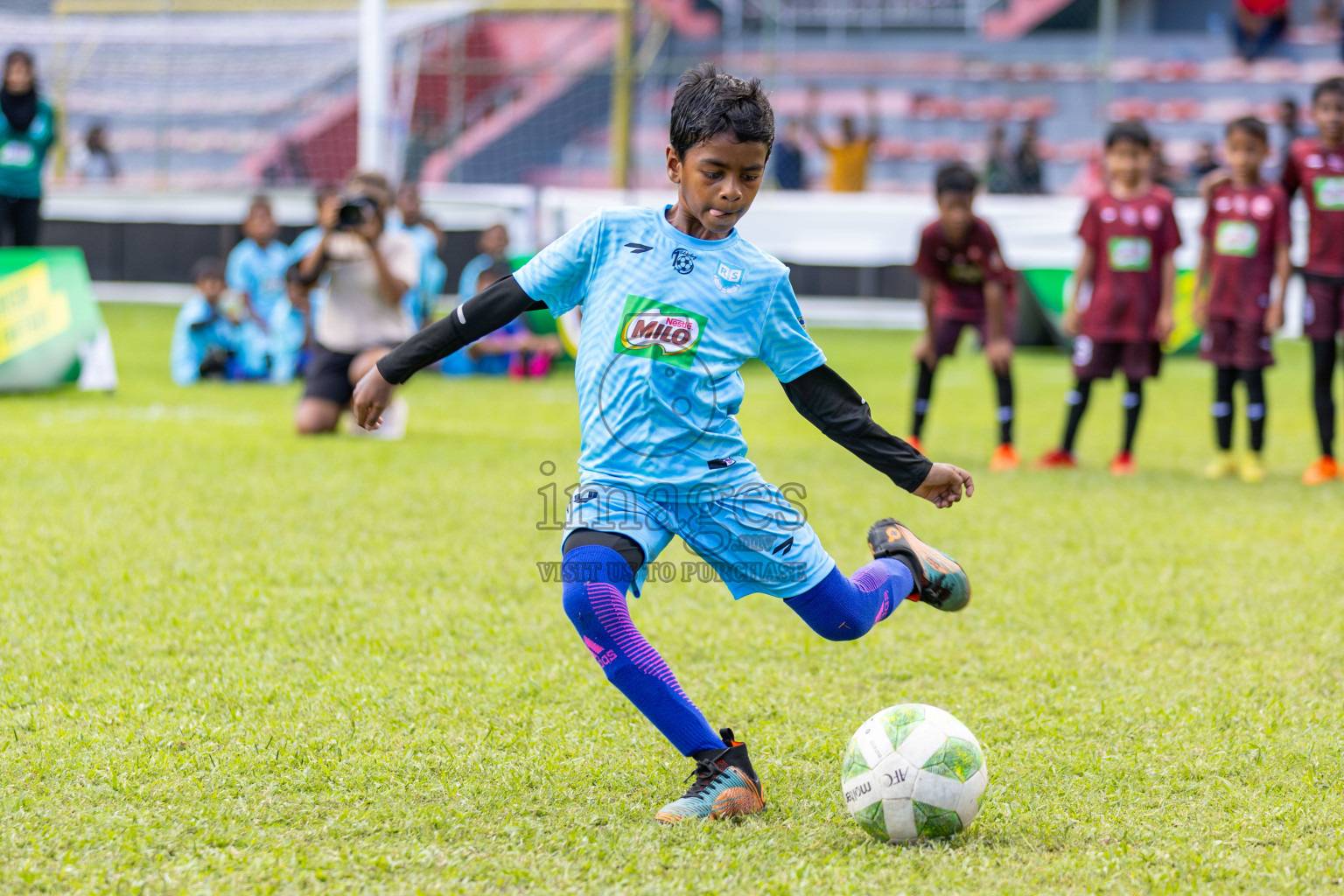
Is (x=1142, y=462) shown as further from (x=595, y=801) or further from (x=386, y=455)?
(x=595, y=801)

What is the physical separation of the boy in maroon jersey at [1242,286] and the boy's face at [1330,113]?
32 centimetres

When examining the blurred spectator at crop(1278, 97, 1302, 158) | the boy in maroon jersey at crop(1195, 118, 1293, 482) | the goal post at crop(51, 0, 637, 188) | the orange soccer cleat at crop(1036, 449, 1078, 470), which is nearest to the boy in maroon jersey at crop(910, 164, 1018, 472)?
the orange soccer cleat at crop(1036, 449, 1078, 470)

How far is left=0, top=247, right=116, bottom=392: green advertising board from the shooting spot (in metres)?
9.95

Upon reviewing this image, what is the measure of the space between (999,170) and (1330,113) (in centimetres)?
985

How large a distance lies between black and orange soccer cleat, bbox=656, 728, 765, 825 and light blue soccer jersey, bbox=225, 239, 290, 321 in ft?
32.7

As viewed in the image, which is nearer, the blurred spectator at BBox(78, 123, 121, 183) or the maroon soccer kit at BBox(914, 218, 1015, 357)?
the maroon soccer kit at BBox(914, 218, 1015, 357)

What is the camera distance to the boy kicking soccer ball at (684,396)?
3021mm

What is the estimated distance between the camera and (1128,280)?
8172 millimetres

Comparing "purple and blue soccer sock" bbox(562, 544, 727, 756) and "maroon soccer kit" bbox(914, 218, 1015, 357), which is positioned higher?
"maroon soccer kit" bbox(914, 218, 1015, 357)

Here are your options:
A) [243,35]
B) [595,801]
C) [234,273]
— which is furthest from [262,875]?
[243,35]

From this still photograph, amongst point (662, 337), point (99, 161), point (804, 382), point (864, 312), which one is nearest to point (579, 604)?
point (662, 337)

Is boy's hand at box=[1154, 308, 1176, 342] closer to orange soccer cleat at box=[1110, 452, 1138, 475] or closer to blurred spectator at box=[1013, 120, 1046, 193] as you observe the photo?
orange soccer cleat at box=[1110, 452, 1138, 475]

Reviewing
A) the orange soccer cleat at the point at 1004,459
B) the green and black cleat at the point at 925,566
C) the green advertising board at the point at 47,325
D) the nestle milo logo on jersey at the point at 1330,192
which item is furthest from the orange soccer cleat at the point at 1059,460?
the green advertising board at the point at 47,325

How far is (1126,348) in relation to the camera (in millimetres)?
8273
